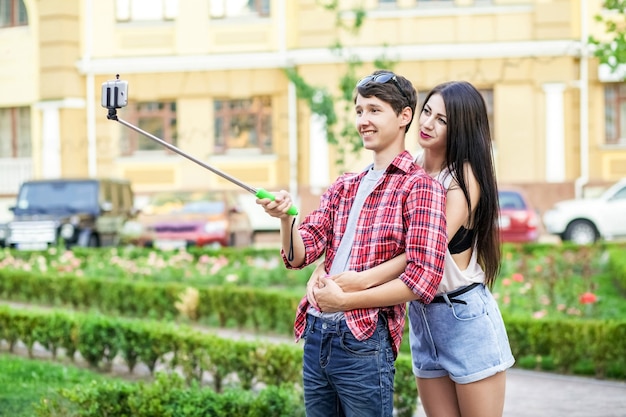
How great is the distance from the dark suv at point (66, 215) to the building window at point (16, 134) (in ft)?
27.7

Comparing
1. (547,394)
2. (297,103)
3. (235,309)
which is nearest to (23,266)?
(235,309)

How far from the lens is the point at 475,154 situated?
421 cm

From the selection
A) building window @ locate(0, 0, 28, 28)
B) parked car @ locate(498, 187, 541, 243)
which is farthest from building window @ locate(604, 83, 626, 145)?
building window @ locate(0, 0, 28, 28)

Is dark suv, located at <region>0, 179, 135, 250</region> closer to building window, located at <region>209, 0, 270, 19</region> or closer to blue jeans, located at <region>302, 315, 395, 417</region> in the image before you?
building window, located at <region>209, 0, 270, 19</region>

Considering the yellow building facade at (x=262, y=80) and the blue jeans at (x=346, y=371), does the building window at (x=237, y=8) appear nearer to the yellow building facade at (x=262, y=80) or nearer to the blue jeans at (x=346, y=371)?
the yellow building facade at (x=262, y=80)

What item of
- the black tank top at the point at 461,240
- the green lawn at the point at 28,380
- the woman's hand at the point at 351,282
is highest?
the black tank top at the point at 461,240

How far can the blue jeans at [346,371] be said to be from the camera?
12.9ft

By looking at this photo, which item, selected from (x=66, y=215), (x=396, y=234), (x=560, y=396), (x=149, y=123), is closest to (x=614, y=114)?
(x=149, y=123)

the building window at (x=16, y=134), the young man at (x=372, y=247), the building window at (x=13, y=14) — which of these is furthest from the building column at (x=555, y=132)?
the young man at (x=372, y=247)

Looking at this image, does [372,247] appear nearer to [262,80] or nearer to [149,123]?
[262,80]

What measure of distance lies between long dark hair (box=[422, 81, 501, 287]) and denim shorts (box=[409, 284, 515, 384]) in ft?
0.56

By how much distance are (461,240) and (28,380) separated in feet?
16.9

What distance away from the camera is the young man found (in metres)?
3.92

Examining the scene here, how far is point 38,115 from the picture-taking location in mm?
28578
